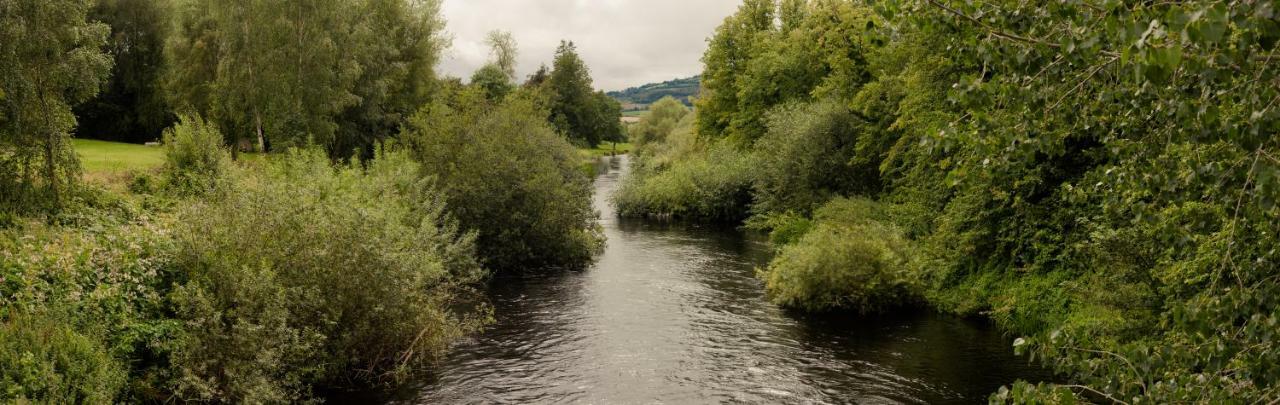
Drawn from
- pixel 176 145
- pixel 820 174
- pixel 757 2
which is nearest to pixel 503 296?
pixel 176 145

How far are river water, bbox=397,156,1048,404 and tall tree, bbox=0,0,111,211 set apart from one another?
8434 millimetres

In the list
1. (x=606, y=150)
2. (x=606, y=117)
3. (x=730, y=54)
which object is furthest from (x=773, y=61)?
(x=606, y=150)

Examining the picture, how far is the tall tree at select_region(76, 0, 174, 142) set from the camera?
4253cm

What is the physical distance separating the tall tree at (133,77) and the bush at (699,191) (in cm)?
2618

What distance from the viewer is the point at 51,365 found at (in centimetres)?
912

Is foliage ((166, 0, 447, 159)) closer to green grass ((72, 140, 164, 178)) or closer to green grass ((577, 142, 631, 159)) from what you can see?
green grass ((72, 140, 164, 178))

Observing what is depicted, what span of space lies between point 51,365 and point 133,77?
41.6 meters

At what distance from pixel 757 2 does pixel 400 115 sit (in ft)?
84.3

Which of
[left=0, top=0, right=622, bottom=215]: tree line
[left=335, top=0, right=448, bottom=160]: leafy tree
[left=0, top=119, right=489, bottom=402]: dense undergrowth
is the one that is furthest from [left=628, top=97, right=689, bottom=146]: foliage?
[left=0, top=119, right=489, bottom=402]: dense undergrowth

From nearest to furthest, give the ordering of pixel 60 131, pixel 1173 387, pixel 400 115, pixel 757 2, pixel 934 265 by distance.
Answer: pixel 1173 387, pixel 60 131, pixel 934 265, pixel 400 115, pixel 757 2

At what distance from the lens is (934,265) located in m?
21.8

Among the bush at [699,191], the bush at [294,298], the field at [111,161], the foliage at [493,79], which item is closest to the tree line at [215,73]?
the field at [111,161]

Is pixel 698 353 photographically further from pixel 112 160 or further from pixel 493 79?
pixel 493 79

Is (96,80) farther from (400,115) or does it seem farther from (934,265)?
(400,115)
